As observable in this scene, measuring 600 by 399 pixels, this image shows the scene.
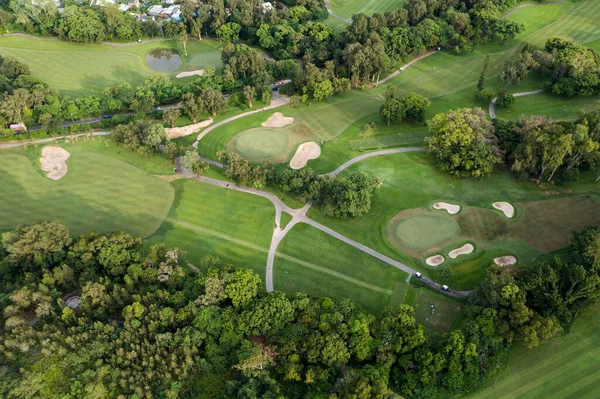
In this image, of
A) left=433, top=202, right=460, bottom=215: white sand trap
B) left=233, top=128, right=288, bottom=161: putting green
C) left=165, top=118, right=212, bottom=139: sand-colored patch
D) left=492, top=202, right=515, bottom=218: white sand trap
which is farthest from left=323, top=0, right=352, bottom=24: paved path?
left=492, top=202, right=515, bottom=218: white sand trap

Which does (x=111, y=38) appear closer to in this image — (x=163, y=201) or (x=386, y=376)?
(x=163, y=201)

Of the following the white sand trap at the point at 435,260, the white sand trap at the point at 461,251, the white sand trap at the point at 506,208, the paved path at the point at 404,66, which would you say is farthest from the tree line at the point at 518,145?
the paved path at the point at 404,66

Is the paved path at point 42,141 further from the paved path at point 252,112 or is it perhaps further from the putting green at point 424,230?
the putting green at point 424,230

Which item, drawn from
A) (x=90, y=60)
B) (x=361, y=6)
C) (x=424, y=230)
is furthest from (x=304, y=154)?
(x=361, y=6)

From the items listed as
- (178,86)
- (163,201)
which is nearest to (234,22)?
(178,86)

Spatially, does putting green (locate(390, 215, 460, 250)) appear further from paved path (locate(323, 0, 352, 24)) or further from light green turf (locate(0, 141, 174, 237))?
paved path (locate(323, 0, 352, 24))

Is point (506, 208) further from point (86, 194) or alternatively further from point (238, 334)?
point (86, 194)
